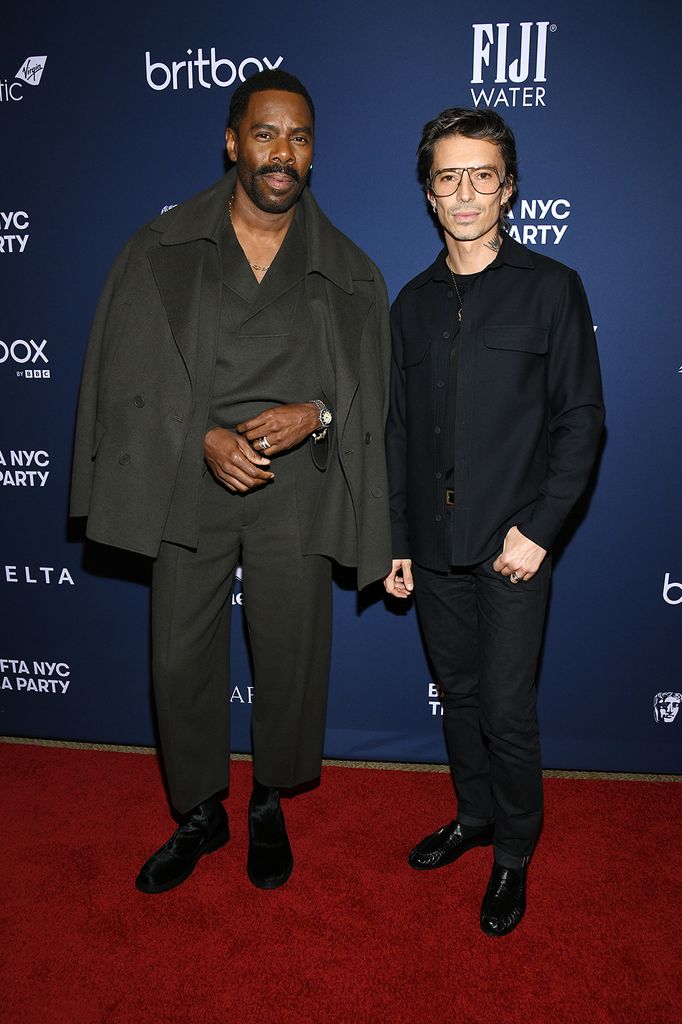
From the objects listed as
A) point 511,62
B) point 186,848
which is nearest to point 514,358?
point 511,62

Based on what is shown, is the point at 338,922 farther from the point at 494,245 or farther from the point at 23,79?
the point at 23,79

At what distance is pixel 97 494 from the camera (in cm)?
213

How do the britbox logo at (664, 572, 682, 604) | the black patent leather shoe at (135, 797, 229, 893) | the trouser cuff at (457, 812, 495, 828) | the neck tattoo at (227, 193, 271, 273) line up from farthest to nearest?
the britbox logo at (664, 572, 682, 604), the trouser cuff at (457, 812, 495, 828), the black patent leather shoe at (135, 797, 229, 893), the neck tattoo at (227, 193, 271, 273)

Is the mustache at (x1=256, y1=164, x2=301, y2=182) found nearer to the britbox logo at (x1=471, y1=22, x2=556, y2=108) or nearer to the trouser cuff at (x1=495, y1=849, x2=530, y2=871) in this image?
the britbox logo at (x1=471, y1=22, x2=556, y2=108)

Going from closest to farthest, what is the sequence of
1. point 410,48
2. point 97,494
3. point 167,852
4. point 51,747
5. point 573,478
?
1. point 573,478
2. point 97,494
3. point 167,852
4. point 410,48
5. point 51,747

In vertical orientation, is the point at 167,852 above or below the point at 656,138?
below

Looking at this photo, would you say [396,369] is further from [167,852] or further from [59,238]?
[167,852]

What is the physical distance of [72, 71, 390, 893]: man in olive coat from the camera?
207 cm

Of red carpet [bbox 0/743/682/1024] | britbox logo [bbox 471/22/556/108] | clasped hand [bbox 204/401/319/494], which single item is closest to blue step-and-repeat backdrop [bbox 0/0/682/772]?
britbox logo [bbox 471/22/556/108]

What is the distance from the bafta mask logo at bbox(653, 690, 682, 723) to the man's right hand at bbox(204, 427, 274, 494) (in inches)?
70.1

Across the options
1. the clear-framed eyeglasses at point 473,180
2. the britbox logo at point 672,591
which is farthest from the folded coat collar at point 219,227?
the britbox logo at point 672,591

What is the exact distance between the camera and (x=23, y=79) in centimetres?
272

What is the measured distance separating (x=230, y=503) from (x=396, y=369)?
0.61 m

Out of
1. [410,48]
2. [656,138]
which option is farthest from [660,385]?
[410,48]
